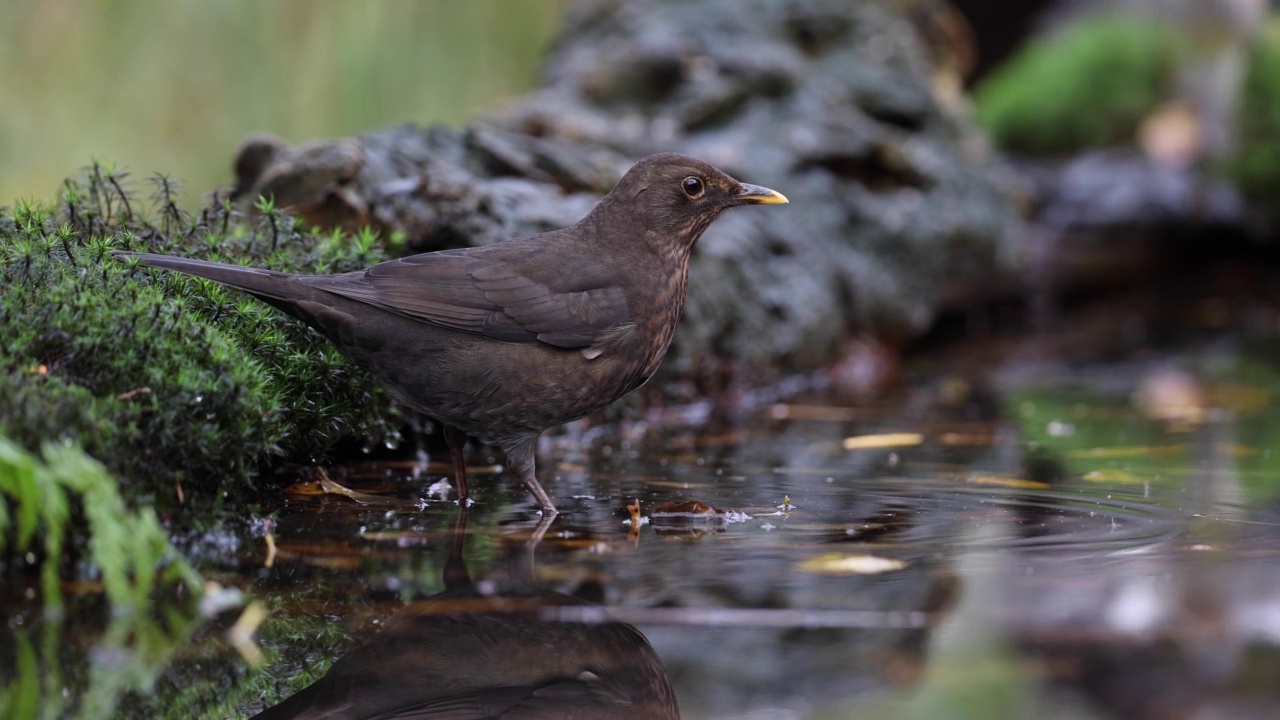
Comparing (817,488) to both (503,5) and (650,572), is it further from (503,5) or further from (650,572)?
(503,5)

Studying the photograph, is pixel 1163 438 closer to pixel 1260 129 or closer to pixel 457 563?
pixel 457 563

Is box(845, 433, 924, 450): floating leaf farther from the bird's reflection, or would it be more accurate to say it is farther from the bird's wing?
the bird's reflection

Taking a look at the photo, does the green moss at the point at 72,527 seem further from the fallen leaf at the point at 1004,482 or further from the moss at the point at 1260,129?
the moss at the point at 1260,129

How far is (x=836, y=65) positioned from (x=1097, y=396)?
138 inches

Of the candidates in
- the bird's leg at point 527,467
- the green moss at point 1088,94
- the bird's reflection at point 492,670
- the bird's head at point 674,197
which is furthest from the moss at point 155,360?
the green moss at point 1088,94

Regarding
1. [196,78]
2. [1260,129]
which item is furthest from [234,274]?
[1260,129]

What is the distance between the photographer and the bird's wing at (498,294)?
159 inches

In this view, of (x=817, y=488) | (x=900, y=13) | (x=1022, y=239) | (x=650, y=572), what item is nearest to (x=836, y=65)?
(x=900, y=13)

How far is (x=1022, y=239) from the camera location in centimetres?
1025

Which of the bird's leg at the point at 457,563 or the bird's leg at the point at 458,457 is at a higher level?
the bird's leg at the point at 458,457

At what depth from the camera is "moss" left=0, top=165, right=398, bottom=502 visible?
3098mm

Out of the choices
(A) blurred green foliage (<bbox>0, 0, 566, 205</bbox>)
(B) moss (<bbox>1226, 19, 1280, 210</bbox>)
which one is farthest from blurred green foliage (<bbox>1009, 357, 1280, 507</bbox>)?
(A) blurred green foliage (<bbox>0, 0, 566, 205</bbox>)

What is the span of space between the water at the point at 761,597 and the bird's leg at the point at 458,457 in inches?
4.3

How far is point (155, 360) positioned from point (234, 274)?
0.46 metres
